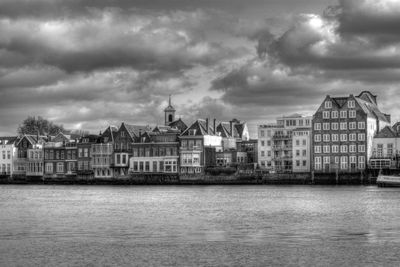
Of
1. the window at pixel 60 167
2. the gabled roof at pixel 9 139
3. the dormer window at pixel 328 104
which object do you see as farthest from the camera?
the gabled roof at pixel 9 139

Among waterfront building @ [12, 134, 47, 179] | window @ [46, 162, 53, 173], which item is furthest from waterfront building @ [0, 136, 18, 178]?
window @ [46, 162, 53, 173]

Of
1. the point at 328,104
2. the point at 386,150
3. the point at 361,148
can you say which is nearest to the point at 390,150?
the point at 386,150

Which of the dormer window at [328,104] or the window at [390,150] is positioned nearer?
the window at [390,150]

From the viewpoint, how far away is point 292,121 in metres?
150

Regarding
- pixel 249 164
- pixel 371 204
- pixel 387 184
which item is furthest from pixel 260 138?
pixel 371 204

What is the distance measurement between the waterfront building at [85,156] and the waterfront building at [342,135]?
47.1 m

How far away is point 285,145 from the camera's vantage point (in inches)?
5802

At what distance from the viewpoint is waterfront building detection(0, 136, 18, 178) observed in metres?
178

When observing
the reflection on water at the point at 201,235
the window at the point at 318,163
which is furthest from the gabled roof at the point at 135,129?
the reflection on water at the point at 201,235

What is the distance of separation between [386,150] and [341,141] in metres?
7.89

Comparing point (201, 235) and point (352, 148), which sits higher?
point (352, 148)

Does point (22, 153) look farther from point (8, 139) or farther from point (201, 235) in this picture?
point (201, 235)

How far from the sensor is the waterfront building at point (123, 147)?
158000 millimetres

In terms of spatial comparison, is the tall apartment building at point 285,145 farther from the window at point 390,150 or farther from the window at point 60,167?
the window at point 60,167
